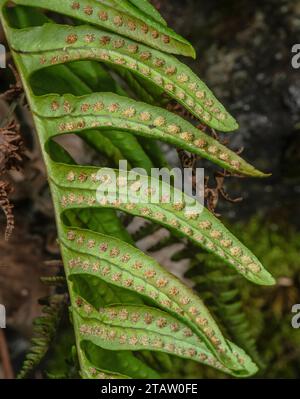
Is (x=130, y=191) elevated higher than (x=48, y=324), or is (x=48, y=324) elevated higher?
(x=130, y=191)

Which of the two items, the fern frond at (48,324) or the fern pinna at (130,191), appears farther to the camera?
the fern frond at (48,324)

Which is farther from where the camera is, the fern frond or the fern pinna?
the fern frond

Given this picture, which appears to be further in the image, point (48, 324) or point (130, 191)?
point (48, 324)
